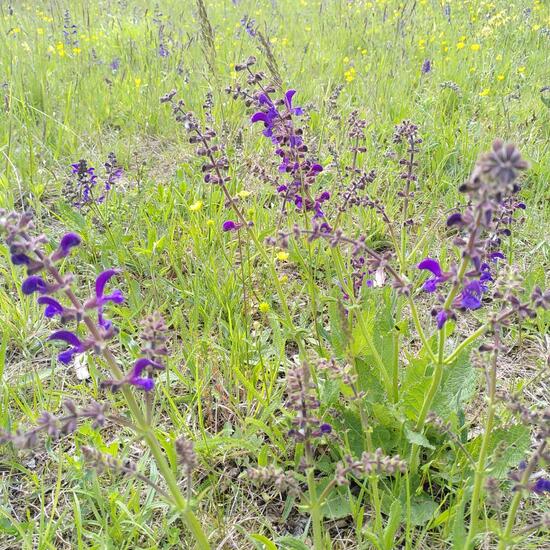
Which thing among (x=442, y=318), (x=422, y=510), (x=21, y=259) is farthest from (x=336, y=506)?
(x=21, y=259)

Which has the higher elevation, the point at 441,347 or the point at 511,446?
the point at 441,347

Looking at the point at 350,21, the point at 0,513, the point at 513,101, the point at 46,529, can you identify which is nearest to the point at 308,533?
→ the point at 46,529

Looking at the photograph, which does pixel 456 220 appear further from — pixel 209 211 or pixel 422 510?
pixel 209 211

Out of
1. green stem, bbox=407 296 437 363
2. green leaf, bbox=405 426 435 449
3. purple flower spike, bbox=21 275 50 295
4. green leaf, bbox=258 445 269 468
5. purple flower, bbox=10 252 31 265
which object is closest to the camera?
purple flower, bbox=10 252 31 265

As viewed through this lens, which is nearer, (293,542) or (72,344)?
(72,344)

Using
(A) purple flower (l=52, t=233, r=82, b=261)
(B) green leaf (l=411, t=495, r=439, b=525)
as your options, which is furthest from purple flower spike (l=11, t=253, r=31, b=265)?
(B) green leaf (l=411, t=495, r=439, b=525)

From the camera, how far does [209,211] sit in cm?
345

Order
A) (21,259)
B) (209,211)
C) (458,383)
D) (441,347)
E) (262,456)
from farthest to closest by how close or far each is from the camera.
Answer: (209,211) → (458,383) → (262,456) → (441,347) → (21,259)

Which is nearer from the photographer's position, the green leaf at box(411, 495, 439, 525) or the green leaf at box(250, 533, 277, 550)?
the green leaf at box(250, 533, 277, 550)

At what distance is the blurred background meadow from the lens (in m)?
2.03

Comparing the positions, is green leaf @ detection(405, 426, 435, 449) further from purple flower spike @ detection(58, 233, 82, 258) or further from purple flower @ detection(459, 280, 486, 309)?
purple flower spike @ detection(58, 233, 82, 258)

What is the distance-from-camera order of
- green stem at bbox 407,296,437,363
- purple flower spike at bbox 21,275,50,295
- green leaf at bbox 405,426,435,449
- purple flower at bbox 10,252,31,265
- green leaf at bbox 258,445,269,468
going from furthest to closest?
green leaf at bbox 258,445,269,468
green leaf at bbox 405,426,435,449
green stem at bbox 407,296,437,363
purple flower spike at bbox 21,275,50,295
purple flower at bbox 10,252,31,265

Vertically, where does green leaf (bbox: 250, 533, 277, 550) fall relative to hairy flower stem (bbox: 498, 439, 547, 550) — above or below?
below

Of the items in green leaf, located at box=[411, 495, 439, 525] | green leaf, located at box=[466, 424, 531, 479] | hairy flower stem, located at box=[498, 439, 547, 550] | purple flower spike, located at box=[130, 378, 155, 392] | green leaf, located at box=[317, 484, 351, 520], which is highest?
purple flower spike, located at box=[130, 378, 155, 392]
